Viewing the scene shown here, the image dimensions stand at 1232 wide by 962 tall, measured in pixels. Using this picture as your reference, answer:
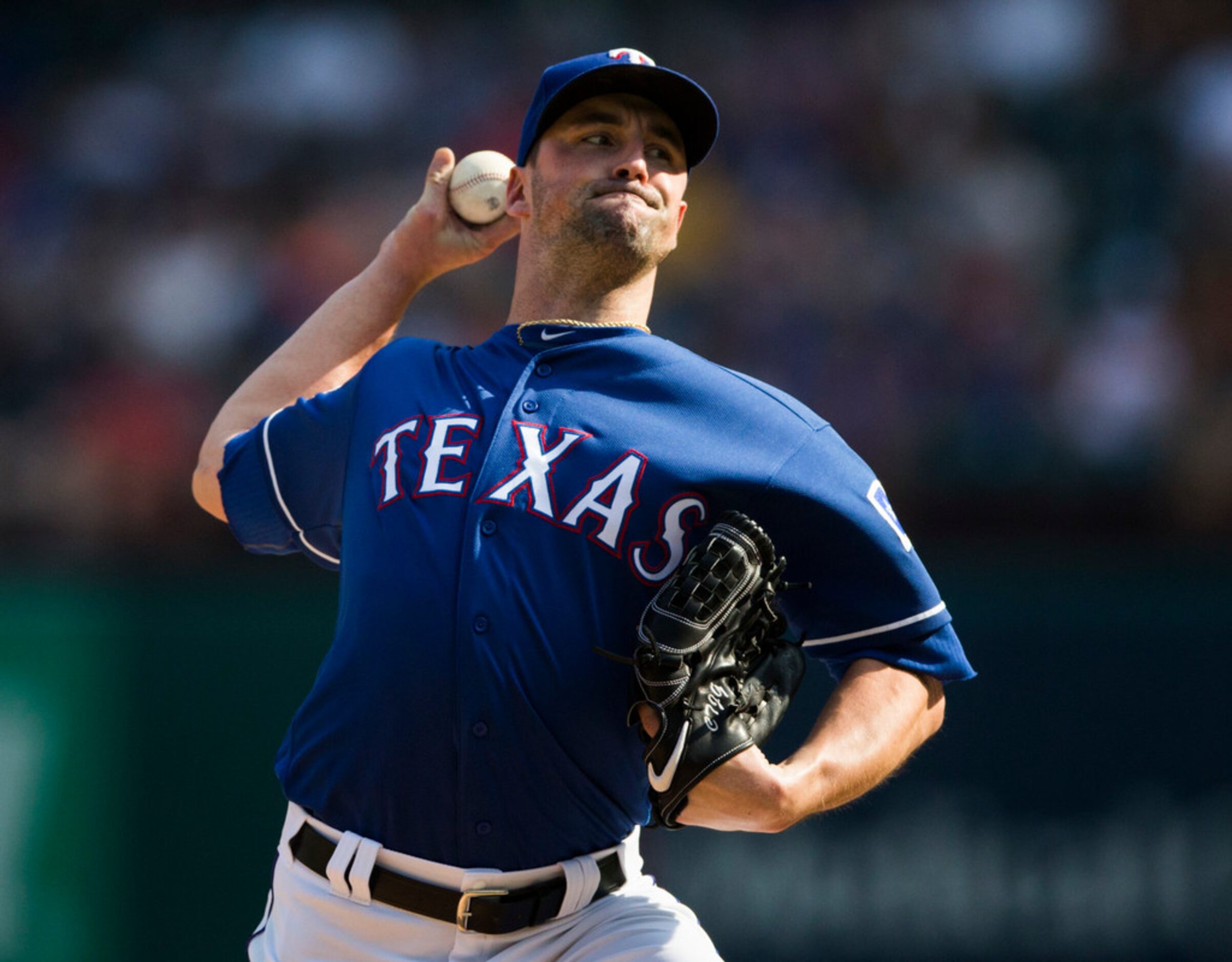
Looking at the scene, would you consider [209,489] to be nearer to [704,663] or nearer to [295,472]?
[295,472]

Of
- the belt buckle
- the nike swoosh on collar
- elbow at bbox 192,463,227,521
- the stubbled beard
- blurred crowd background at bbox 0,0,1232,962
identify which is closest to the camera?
the nike swoosh on collar

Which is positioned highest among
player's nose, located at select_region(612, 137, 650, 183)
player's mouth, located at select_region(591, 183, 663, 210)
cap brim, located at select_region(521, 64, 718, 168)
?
cap brim, located at select_region(521, 64, 718, 168)

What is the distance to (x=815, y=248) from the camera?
7746 millimetres

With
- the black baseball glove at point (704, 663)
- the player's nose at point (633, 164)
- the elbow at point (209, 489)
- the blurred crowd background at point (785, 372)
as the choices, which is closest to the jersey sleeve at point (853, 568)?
the black baseball glove at point (704, 663)

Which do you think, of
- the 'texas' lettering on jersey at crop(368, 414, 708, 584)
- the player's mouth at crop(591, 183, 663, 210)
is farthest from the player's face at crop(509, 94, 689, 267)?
→ the 'texas' lettering on jersey at crop(368, 414, 708, 584)

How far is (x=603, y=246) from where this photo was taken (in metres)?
2.86

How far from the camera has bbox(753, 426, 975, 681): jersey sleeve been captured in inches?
99.4

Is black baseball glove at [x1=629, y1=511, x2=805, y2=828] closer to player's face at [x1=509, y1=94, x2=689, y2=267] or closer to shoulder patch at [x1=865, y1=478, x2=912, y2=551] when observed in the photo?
shoulder patch at [x1=865, y1=478, x2=912, y2=551]

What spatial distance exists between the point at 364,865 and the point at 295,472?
2.60 feet

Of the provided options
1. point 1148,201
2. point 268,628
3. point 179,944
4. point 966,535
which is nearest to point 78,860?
point 179,944

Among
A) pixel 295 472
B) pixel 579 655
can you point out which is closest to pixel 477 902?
pixel 579 655

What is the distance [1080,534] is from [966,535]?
0.43m

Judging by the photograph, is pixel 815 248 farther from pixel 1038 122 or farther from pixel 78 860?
pixel 78 860

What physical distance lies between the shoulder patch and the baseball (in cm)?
106
